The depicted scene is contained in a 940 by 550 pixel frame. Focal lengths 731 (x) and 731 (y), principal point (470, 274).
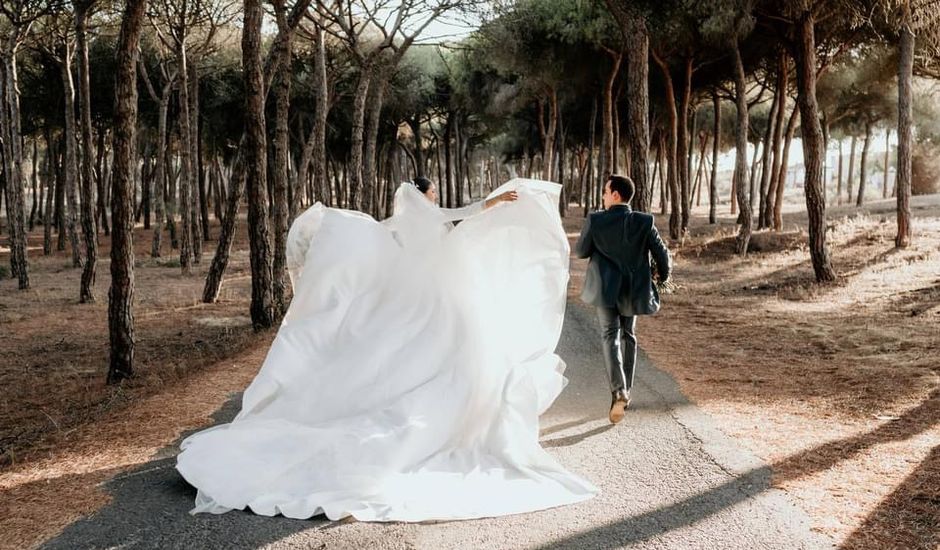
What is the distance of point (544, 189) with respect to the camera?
6.32 metres

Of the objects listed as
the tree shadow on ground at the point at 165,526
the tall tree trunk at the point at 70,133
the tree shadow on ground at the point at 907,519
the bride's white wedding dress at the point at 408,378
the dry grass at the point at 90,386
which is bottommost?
the dry grass at the point at 90,386

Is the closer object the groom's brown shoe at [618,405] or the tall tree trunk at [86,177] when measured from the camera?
the groom's brown shoe at [618,405]

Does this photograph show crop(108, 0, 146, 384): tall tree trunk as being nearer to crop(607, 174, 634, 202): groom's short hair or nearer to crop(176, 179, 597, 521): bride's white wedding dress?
crop(176, 179, 597, 521): bride's white wedding dress

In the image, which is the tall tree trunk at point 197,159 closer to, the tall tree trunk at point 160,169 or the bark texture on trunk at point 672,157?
the tall tree trunk at point 160,169

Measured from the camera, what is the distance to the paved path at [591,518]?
385cm

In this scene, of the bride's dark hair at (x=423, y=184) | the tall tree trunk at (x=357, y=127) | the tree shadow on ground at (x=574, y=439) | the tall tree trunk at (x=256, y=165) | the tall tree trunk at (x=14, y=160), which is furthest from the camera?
the tall tree trunk at (x=357, y=127)

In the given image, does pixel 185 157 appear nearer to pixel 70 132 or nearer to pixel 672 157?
pixel 70 132

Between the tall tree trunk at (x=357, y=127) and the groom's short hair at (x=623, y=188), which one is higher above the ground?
the tall tree trunk at (x=357, y=127)

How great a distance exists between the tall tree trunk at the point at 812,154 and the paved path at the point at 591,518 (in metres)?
10.0

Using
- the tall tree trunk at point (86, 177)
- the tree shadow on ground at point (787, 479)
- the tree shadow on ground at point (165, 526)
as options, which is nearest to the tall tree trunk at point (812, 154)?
the tree shadow on ground at point (787, 479)

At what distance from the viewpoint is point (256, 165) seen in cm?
1155

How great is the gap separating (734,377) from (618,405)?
2604 millimetres

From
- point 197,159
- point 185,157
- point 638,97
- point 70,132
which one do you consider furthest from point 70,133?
point 638,97

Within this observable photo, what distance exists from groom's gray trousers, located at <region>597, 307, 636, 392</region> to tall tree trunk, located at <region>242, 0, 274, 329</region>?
6857 millimetres
